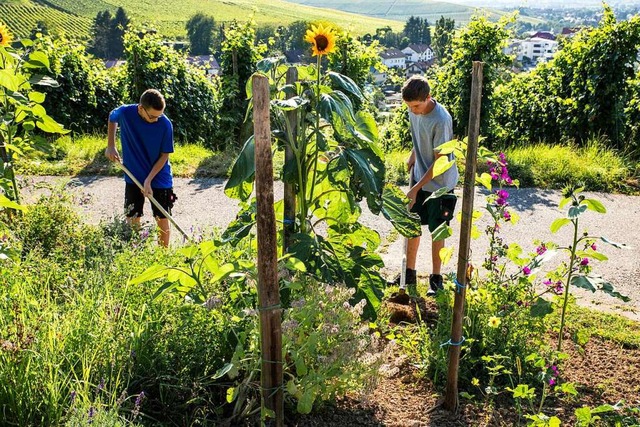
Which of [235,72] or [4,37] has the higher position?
[4,37]

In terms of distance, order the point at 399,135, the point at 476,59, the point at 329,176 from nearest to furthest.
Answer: the point at 329,176 < the point at 476,59 < the point at 399,135

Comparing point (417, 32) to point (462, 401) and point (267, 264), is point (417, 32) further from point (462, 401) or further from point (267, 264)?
point (267, 264)

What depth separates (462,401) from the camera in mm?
3377

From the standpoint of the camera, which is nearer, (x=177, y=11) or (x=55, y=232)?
(x=55, y=232)

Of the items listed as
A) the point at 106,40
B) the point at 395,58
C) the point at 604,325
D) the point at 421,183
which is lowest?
the point at 604,325

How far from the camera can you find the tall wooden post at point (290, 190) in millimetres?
3068

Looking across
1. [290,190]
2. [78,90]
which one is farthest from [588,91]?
[78,90]

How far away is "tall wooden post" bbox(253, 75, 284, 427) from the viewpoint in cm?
254

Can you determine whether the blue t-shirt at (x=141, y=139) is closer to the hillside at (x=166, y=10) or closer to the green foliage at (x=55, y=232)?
the green foliage at (x=55, y=232)

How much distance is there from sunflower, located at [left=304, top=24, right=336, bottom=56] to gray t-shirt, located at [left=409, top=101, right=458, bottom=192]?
134 cm

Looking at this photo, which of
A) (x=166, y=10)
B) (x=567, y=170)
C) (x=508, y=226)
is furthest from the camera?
(x=166, y=10)

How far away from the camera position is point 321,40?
3.35 m

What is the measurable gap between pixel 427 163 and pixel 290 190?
183 centimetres

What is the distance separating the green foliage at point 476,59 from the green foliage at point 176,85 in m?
4.08
